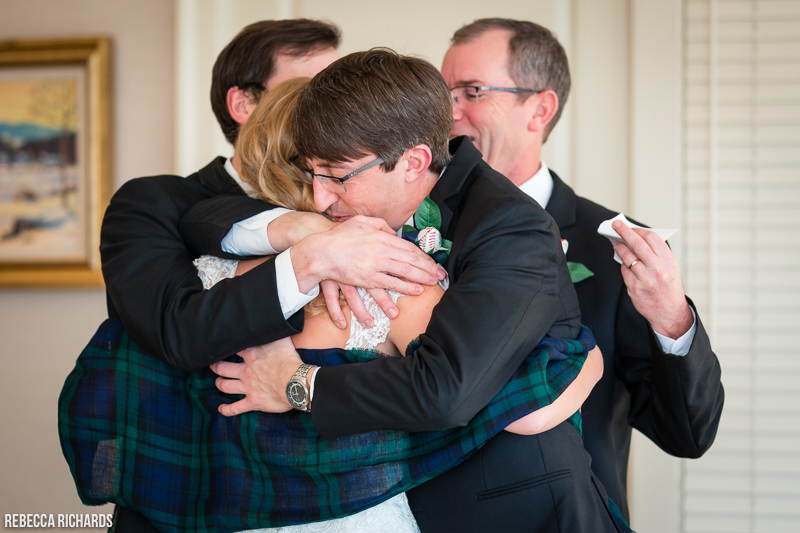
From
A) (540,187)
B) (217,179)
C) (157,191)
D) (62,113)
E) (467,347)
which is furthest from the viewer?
(62,113)

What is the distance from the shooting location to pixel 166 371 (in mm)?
1420

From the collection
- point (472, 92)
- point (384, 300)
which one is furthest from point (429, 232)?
point (472, 92)

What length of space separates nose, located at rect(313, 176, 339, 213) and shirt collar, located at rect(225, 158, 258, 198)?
0.22 meters

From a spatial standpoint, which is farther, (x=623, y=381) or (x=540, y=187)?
(x=540, y=187)

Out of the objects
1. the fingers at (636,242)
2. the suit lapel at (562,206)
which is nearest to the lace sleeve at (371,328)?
the fingers at (636,242)

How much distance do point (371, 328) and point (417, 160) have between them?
1.13 feet

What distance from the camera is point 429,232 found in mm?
1286

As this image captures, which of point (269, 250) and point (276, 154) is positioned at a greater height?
point (276, 154)

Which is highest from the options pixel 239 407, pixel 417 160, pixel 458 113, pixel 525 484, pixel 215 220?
pixel 458 113

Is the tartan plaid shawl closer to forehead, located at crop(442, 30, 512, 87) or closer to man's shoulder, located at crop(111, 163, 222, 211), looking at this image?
man's shoulder, located at crop(111, 163, 222, 211)

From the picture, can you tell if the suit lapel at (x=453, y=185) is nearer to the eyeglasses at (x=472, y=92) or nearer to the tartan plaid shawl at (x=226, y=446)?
the tartan plaid shawl at (x=226, y=446)

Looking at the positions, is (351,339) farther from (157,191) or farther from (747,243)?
(747,243)

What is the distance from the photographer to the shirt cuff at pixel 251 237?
1321 millimetres

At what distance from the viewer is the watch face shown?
1211mm
